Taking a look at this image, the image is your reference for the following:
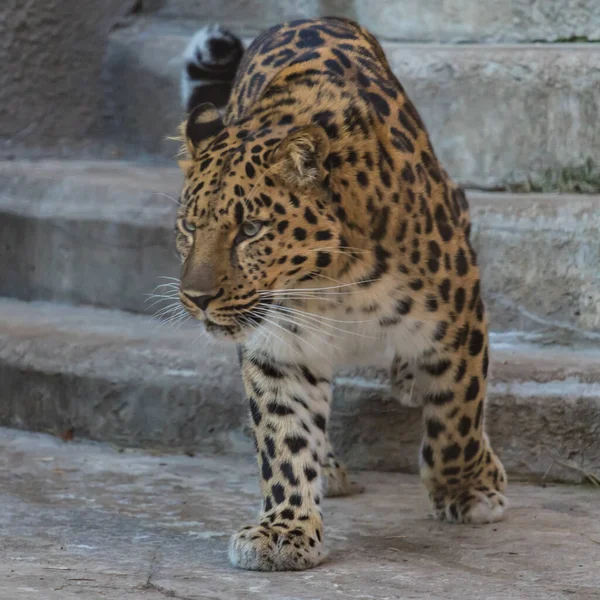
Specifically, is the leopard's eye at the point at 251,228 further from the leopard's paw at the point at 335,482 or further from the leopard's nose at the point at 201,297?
the leopard's paw at the point at 335,482

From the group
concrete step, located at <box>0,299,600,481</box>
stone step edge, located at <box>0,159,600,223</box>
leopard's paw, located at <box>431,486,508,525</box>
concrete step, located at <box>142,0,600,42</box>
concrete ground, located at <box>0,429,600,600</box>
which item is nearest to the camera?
concrete ground, located at <box>0,429,600,600</box>

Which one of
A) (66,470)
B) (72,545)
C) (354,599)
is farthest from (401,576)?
(66,470)

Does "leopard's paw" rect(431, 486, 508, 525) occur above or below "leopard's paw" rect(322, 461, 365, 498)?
above

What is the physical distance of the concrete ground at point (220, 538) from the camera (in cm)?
338

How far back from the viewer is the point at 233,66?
6.10m

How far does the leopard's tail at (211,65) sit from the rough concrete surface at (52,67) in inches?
52.2

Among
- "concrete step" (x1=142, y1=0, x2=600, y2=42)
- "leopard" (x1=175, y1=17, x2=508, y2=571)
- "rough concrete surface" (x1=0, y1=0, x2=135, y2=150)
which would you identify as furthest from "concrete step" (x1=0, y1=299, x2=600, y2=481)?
"rough concrete surface" (x1=0, y1=0, x2=135, y2=150)

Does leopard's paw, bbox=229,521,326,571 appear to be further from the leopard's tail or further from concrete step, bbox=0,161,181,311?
the leopard's tail

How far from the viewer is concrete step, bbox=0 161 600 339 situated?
500cm

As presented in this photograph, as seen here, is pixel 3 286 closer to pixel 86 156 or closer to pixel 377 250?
pixel 86 156

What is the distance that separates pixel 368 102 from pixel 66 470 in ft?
6.00

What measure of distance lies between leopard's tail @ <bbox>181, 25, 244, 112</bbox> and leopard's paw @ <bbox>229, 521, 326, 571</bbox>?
2.83 metres

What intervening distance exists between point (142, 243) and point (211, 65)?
93cm

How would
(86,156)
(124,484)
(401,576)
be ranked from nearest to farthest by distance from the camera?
(401,576), (124,484), (86,156)
